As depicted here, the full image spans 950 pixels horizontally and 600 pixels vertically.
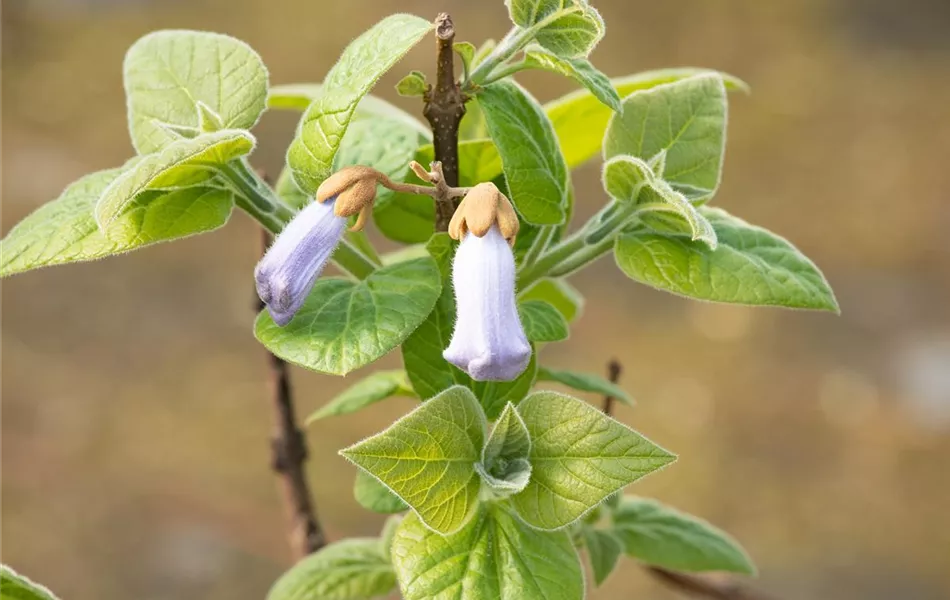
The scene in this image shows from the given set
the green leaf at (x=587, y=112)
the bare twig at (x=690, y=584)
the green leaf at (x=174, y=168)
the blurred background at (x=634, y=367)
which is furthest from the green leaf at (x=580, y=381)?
the blurred background at (x=634, y=367)

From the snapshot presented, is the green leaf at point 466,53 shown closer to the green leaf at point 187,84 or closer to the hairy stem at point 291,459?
the green leaf at point 187,84

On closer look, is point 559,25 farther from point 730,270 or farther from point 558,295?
point 558,295

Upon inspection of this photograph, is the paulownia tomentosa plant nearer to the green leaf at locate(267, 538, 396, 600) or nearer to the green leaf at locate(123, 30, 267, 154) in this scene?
the green leaf at locate(123, 30, 267, 154)

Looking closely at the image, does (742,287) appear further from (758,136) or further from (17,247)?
(758,136)

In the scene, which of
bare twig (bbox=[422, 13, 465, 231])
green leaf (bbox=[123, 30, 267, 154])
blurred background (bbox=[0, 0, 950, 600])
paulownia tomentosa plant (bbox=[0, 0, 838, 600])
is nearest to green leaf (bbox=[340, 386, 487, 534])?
paulownia tomentosa plant (bbox=[0, 0, 838, 600])

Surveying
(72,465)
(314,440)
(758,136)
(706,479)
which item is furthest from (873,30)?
(72,465)
